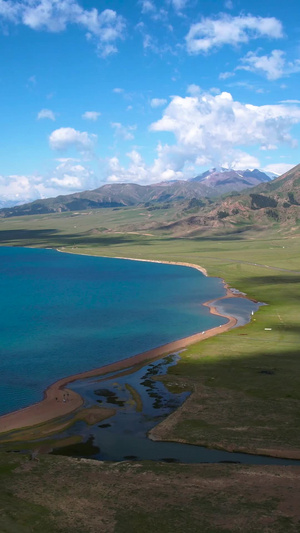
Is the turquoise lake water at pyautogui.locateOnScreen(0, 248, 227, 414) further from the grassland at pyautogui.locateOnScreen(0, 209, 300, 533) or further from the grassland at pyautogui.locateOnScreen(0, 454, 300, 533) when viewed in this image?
the grassland at pyautogui.locateOnScreen(0, 209, 300, 533)

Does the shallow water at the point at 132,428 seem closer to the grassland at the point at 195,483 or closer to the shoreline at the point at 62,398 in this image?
the grassland at the point at 195,483

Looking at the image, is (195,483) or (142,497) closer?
(142,497)

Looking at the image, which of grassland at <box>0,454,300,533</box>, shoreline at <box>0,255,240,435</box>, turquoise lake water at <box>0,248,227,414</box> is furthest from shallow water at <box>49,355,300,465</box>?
turquoise lake water at <box>0,248,227,414</box>

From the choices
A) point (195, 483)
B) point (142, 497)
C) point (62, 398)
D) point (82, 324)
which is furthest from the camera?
point (82, 324)

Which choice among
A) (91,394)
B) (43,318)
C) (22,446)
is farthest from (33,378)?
A: (43,318)

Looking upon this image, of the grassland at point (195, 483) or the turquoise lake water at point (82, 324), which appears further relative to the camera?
the turquoise lake water at point (82, 324)

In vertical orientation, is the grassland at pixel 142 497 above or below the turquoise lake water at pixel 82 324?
below

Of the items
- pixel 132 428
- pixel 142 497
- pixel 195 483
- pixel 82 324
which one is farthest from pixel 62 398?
pixel 82 324

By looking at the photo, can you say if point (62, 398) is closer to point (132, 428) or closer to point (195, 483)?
point (132, 428)

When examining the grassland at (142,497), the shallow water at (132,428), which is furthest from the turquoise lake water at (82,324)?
the grassland at (142,497)
